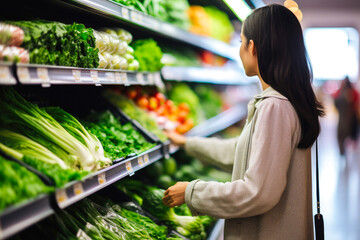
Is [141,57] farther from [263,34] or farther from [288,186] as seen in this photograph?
[288,186]

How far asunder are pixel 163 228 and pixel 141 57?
4.07 ft

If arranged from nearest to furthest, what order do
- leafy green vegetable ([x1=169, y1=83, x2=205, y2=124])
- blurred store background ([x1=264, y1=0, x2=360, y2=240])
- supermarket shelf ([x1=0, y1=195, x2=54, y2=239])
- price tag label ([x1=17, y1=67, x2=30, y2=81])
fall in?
supermarket shelf ([x1=0, y1=195, x2=54, y2=239])
price tag label ([x1=17, y1=67, x2=30, y2=81])
leafy green vegetable ([x1=169, y1=83, x2=205, y2=124])
blurred store background ([x1=264, y1=0, x2=360, y2=240])

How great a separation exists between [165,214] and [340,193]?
4682 millimetres

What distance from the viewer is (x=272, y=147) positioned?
1.79 m

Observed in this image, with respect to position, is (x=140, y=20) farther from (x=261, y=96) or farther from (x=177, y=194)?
(x=177, y=194)

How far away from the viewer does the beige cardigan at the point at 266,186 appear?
179cm

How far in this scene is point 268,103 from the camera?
186 centimetres

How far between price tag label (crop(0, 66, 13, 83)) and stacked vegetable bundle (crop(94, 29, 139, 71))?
0.85 m

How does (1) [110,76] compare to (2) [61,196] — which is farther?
(1) [110,76]

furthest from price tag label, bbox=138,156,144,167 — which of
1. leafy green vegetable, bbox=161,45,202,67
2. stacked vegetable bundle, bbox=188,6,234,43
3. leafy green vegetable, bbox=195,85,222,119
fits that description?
leafy green vegetable, bbox=195,85,222,119

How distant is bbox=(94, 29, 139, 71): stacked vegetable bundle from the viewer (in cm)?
232

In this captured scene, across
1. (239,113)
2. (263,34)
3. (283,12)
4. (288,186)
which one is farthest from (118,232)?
(239,113)

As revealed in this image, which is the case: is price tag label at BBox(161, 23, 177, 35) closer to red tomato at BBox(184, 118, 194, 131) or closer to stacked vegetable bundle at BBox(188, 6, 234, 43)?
red tomato at BBox(184, 118, 194, 131)

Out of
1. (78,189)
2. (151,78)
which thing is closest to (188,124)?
(151,78)
